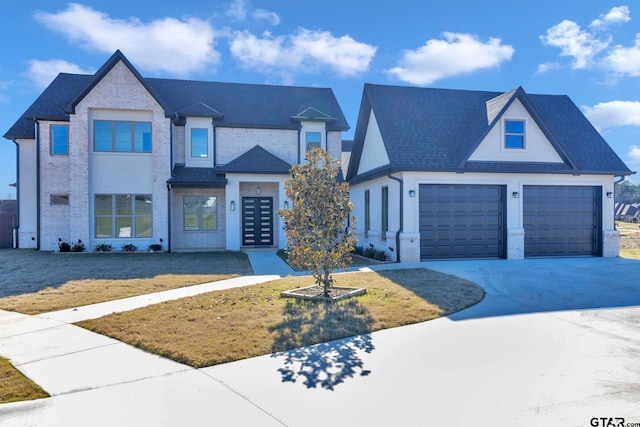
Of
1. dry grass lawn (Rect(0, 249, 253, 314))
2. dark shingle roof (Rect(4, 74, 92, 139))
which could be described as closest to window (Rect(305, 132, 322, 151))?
dry grass lawn (Rect(0, 249, 253, 314))

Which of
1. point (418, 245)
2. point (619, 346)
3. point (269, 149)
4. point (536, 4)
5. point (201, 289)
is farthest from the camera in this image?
point (269, 149)

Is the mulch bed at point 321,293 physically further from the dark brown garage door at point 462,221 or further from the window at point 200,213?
Answer: the window at point 200,213

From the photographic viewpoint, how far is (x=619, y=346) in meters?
Answer: 5.66

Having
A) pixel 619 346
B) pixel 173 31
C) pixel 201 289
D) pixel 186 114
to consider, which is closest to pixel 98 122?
pixel 186 114

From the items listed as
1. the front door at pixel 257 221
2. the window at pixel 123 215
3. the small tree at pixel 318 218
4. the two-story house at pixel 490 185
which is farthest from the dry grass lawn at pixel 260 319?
the window at pixel 123 215

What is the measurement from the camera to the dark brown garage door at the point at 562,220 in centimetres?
1571

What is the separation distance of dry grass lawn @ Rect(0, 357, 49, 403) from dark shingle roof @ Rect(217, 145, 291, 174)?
14.1 m

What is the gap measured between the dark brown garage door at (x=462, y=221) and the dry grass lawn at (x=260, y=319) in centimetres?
518

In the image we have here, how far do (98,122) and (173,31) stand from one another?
6488 millimetres

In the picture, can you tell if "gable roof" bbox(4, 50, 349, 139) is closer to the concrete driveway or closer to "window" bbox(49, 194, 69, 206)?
"window" bbox(49, 194, 69, 206)

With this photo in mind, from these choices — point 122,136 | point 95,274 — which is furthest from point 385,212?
point 122,136

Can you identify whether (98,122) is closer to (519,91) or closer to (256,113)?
(256,113)

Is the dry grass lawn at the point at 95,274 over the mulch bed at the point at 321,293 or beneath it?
beneath

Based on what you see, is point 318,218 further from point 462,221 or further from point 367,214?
point 367,214
